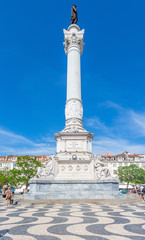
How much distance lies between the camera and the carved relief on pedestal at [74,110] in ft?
81.6

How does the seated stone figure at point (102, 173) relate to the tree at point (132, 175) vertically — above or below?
above

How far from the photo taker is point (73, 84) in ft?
86.3

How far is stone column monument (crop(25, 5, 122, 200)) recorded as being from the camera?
655 inches

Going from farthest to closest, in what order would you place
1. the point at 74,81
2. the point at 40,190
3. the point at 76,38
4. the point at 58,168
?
1. the point at 76,38
2. the point at 74,81
3. the point at 58,168
4. the point at 40,190

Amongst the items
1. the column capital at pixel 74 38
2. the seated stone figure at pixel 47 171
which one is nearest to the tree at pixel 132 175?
the column capital at pixel 74 38

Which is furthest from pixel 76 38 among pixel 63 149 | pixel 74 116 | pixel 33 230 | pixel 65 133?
pixel 33 230

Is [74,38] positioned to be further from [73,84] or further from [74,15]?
[73,84]

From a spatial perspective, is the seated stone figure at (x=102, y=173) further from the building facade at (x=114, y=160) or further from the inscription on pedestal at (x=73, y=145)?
the building facade at (x=114, y=160)

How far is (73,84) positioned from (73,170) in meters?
12.3

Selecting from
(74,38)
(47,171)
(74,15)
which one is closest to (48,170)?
(47,171)

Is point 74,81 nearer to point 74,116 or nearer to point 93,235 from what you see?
point 74,116

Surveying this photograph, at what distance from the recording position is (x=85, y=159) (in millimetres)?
19953

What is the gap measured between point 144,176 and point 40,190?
45.4 metres

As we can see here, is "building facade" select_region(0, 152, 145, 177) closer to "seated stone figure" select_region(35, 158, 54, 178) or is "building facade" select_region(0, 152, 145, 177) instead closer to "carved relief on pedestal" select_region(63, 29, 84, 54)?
"carved relief on pedestal" select_region(63, 29, 84, 54)
